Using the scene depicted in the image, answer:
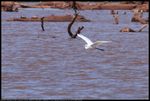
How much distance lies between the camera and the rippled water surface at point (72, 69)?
11.6m

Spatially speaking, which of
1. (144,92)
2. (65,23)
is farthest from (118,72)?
(65,23)

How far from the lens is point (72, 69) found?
1553cm

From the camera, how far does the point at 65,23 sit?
40.6 metres

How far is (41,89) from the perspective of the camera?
11.9 meters

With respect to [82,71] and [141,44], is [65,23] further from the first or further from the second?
[82,71]

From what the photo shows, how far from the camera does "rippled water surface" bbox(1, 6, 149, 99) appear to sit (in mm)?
11578

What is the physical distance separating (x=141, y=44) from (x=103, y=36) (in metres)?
4.63

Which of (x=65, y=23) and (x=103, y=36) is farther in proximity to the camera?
(x=65, y=23)

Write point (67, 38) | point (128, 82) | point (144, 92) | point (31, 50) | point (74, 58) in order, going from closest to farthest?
point (144, 92)
point (128, 82)
point (74, 58)
point (31, 50)
point (67, 38)

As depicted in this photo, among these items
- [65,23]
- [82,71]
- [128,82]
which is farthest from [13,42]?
[65,23]

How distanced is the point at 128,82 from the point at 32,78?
6.24ft

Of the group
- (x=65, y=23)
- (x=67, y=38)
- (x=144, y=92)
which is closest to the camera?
(x=144, y=92)

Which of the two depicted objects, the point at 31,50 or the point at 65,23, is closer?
the point at 31,50

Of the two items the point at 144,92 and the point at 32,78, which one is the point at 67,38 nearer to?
the point at 32,78
